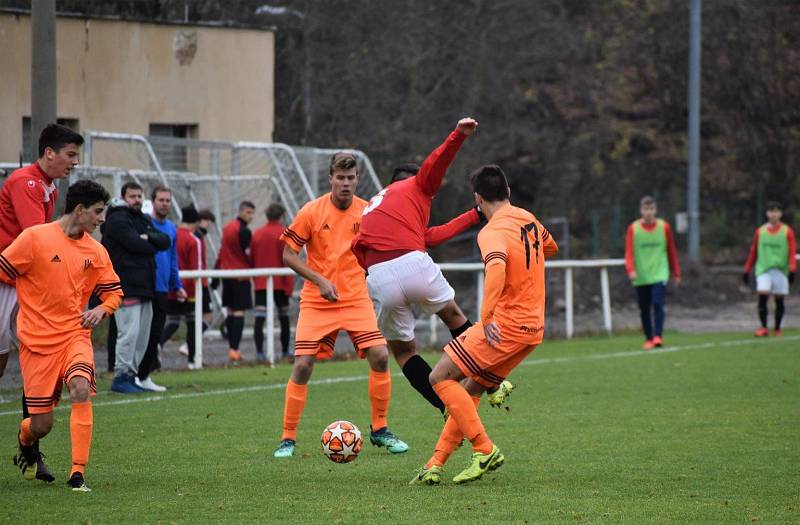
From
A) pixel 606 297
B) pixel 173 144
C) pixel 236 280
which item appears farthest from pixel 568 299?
pixel 173 144

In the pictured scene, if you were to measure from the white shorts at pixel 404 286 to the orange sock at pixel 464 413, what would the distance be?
118cm

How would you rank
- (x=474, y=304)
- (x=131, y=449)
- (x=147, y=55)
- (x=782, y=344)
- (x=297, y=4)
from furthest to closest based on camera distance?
(x=297, y=4), (x=474, y=304), (x=147, y=55), (x=782, y=344), (x=131, y=449)

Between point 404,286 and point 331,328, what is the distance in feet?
2.24

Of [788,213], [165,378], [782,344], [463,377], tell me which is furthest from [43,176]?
[788,213]

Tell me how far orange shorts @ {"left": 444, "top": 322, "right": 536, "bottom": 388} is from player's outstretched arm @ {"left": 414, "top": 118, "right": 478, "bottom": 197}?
1228 mm

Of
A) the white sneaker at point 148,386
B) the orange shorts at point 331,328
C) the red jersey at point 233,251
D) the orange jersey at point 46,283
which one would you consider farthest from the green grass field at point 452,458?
the red jersey at point 233,251

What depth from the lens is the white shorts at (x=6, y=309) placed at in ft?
27.4

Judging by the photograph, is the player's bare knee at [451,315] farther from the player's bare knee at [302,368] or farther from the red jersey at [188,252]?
the red jersey at [188,252]

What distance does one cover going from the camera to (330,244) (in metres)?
9.34

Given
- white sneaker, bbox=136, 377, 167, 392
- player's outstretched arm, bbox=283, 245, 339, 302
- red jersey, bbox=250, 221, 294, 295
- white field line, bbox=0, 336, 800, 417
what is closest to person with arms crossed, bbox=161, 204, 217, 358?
red jersey, bbox=250, 221, 294, 295

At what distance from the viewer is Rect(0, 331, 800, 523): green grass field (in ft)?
22.8

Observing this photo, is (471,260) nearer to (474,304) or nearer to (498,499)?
(474,304)

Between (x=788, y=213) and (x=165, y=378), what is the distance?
79.7 ft

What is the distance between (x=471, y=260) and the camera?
31.1m
